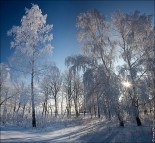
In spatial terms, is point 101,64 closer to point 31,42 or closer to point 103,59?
point 103,59

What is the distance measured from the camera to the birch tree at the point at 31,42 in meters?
25.6

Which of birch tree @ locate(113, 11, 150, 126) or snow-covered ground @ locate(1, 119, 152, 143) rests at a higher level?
birch tree @ locate(113, 11, 150, 126)

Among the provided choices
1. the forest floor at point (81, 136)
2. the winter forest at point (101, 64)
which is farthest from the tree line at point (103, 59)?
the forest floor at point (81, 136)

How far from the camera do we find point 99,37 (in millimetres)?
23625

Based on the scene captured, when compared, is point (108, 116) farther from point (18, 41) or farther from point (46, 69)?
point (18, 41)

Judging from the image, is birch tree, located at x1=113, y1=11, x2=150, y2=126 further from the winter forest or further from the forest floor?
the forest floor

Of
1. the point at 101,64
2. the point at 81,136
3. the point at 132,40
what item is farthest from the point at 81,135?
the point at 132,40

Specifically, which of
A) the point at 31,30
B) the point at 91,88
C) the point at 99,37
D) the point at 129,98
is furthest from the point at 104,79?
the point at 31,30

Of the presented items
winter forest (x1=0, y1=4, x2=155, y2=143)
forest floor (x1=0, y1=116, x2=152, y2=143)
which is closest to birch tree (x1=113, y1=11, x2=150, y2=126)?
winter forest (x1=0, y1=4, x2=155, y2=143)

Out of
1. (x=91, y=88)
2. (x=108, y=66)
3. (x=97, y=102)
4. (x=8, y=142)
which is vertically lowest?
(x=8, y=142)

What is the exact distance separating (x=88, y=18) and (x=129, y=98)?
9189 millimetres

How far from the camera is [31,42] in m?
26.1

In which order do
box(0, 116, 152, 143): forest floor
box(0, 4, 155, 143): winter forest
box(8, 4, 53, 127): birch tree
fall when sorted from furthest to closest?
box(8, 4, 53, 127): birch tree
box(0, 4, 155, 143): winter forest
box(0, 116, 152, 143): forest floor

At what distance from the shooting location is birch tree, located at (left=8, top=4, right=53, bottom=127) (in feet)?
84.1
